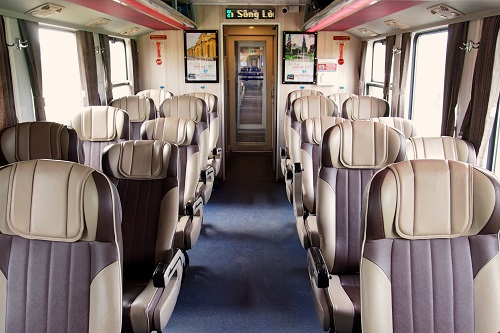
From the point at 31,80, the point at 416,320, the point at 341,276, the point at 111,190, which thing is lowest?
the point at 341,276

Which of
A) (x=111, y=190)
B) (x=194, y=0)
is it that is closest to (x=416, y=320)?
(x=111, y=190)

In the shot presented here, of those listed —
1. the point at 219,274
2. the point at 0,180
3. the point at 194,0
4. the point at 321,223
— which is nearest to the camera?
the point at 0,180

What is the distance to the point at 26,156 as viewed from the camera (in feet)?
9.75

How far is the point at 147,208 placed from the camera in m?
2.51

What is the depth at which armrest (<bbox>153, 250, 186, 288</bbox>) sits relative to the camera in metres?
2.11

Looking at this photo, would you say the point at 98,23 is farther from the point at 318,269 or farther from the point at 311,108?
the point at 318,269

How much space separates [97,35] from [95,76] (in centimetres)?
63

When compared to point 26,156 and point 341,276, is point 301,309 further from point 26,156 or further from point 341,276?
point 26,156

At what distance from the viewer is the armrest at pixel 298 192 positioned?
3.60m

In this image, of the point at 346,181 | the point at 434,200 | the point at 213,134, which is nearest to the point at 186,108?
the point at 213,134

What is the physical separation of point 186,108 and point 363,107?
7.00ft

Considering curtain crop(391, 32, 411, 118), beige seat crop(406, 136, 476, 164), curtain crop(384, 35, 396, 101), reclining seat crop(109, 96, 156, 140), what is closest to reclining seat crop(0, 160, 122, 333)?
beige seat crop(406, 136, 476, 164)

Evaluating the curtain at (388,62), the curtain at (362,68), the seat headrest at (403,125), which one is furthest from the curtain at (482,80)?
the curtain at (362,68)

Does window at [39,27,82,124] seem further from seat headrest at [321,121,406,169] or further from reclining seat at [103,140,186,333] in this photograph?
seat headrest at [321,121,406,169]
